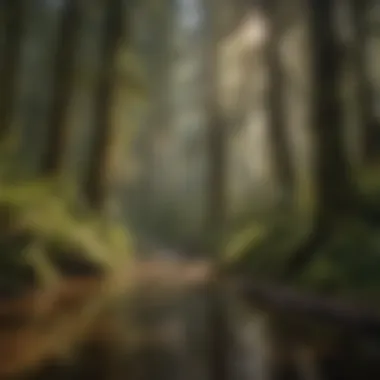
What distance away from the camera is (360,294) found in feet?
7.64

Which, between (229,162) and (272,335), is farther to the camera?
(229,162)

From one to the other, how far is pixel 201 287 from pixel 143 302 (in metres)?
0.20

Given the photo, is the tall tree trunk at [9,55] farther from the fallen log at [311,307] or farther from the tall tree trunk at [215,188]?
the fallen log at [311,307]

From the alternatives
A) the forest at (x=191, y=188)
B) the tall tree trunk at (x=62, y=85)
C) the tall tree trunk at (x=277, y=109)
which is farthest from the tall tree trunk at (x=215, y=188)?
the tall tree trunk at (x=62, y=85)

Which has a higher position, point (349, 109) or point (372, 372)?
point (349, 109)

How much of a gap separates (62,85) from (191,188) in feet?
1.98

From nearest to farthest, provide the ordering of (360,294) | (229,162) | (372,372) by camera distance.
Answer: (372,372) → (360,294) → (229,162)

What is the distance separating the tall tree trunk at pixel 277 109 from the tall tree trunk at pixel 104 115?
0.56 m

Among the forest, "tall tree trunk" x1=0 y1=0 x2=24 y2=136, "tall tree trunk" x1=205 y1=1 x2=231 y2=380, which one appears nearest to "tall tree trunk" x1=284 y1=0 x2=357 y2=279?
the forest

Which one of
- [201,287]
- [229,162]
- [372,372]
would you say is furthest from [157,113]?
[372,372]

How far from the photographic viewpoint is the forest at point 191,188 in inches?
89.0

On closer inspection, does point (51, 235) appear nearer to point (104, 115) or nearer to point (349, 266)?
point (104, 115)

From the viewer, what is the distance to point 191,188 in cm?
247

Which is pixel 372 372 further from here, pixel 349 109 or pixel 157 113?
pixel 157 113
